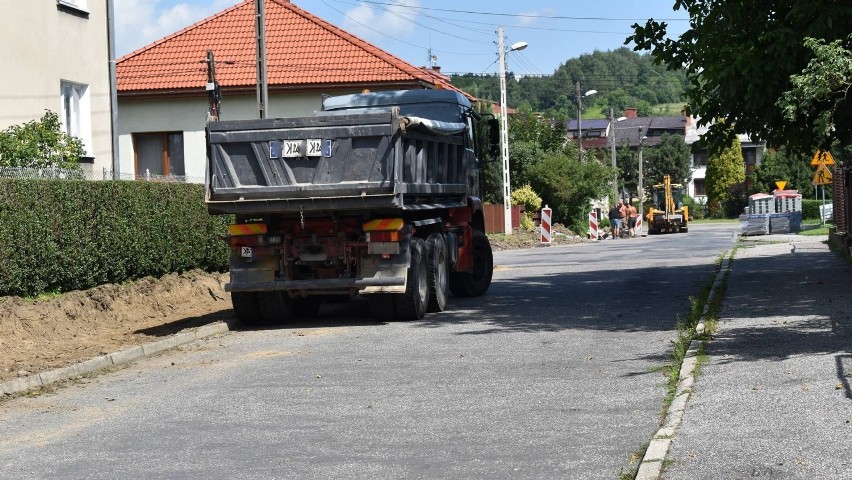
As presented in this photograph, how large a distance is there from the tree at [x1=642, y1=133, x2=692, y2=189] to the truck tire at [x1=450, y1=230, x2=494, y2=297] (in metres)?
90.4

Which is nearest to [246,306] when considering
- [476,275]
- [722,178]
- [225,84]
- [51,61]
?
[476,275]

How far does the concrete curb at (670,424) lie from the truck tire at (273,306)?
6.05 metres

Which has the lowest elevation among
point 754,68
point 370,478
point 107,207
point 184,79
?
point 370,478

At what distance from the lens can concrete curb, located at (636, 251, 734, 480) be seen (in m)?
6.61

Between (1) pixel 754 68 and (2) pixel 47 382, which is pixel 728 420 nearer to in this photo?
(2) pixel 47 382

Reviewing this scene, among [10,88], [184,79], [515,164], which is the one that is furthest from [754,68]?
[515,164]

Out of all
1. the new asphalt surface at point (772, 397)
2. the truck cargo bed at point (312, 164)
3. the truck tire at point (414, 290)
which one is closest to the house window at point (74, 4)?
the truck cargo bed at point (312, 164)

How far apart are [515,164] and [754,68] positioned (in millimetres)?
46736

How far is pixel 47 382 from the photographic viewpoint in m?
11.4

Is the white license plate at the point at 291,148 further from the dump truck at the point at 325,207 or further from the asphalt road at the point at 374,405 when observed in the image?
the asphalt road at the point at 374,405

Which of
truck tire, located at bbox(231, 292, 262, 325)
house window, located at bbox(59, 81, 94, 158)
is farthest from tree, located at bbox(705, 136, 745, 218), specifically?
truck tire, located at bbox(231, 292, 262, 325)

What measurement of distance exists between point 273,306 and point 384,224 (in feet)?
6.77

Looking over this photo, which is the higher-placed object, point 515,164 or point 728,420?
point 515,164

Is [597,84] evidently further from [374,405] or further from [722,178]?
[374,405]
